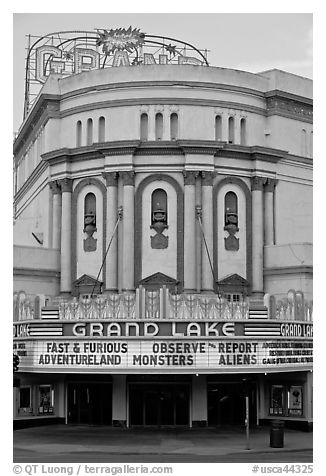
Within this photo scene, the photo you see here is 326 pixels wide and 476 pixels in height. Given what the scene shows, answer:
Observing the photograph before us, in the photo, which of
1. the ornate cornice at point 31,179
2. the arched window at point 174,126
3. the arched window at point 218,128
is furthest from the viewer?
the ornate cornice at point 31,179

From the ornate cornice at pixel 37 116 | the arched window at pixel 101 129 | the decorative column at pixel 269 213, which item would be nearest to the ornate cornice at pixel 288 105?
the decorative column at pixel 269 213

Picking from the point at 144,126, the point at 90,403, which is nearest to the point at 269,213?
the point at 144,126

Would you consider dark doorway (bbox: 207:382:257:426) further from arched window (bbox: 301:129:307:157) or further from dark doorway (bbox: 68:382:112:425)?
arched window (bbox: 301:129:307:157)

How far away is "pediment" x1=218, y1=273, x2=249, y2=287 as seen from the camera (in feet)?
150

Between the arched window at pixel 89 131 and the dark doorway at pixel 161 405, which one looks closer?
the dark doorway at pixel 161 405

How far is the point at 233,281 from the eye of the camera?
46125mm

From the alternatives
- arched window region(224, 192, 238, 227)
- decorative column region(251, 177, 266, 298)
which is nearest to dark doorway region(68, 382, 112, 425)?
decorative column region(251, 177, 266, 298)

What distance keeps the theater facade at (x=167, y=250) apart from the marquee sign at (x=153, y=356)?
56mm

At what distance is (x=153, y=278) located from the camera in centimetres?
4531

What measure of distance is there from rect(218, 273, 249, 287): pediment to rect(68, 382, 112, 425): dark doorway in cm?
836

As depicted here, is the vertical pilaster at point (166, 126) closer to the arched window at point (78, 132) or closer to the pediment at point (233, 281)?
the arched window at point (78, 132)

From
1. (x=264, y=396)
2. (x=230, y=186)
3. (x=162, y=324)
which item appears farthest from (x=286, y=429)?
(x=230, y=186)

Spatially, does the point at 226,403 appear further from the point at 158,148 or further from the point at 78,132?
the point at 78,132

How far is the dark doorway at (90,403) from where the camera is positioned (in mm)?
42406
